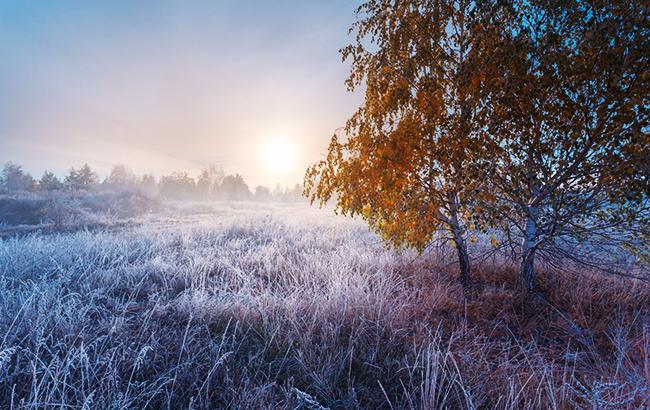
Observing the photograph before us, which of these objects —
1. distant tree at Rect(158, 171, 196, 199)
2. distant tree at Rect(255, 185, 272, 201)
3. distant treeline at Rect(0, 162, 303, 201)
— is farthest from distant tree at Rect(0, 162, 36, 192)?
distant tree at Rect(255, 185, 272, 201)

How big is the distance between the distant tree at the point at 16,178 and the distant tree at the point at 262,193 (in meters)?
47.8

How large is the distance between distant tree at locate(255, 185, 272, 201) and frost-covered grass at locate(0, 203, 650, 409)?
8072 centimetres

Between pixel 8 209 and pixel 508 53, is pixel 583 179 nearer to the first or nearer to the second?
pixel 508 53

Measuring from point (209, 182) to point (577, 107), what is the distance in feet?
241

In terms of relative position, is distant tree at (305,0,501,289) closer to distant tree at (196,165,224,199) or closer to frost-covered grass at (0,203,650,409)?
frost-covered grass at (0,203,650,409)

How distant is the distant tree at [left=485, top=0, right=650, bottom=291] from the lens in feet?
9.94

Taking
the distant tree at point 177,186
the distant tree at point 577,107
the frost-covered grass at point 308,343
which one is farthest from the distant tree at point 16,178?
the distant tree at point 577,107

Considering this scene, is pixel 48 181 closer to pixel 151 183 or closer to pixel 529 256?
pixel 151 183

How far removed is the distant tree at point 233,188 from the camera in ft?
235

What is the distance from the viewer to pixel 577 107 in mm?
3410

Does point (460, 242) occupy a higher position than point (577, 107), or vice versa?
point (577, 107)

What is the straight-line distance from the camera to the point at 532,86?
11.3ft

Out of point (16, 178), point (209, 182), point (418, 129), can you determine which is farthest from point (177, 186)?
point (418, 129)

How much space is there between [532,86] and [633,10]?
1.07 meters
